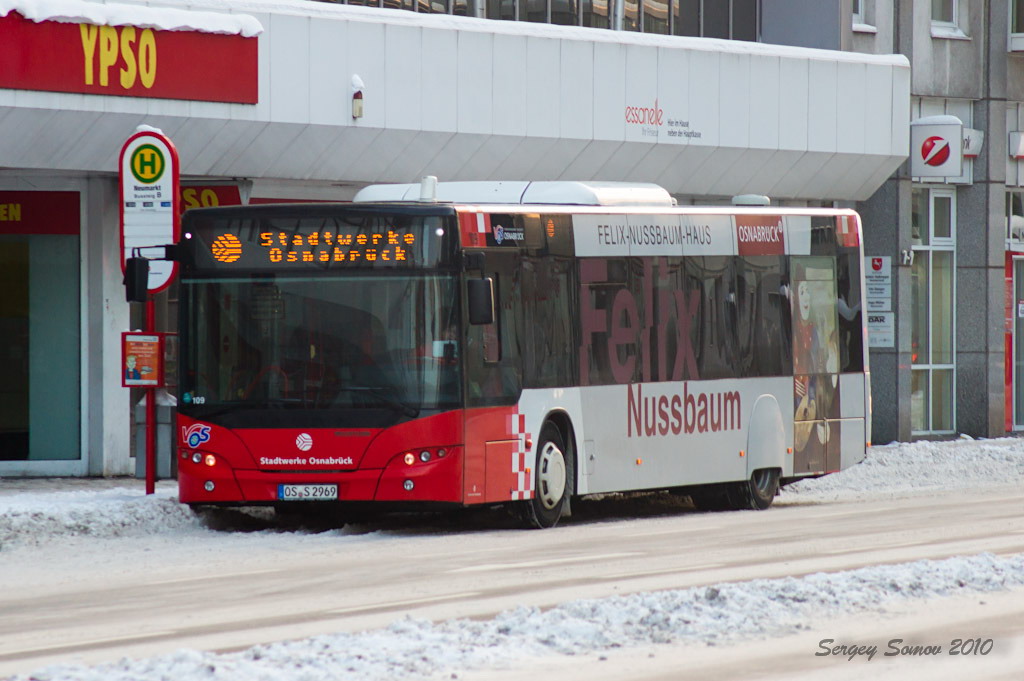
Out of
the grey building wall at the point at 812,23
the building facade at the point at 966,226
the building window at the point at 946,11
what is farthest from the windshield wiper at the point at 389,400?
the building window at the point at 946,11

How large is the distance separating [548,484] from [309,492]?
6.95ft

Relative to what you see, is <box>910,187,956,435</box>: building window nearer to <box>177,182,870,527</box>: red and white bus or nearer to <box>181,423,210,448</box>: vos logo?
<box>177,182,870,527</box>: red and white bus

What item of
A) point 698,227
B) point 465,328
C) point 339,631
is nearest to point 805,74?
point 698,227

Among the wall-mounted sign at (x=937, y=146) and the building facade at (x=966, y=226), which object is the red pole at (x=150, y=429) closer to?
the wall-mounted sign at (x=937, y=146)

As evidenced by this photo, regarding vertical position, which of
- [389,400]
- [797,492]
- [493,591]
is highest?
[389,400]

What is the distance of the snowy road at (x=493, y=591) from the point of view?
28.7 feet

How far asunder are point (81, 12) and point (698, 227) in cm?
660

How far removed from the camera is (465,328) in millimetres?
15664

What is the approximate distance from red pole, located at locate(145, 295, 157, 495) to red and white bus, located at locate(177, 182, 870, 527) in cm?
161

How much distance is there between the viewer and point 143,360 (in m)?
17.5

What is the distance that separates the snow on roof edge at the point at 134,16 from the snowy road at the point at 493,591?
17.7ft

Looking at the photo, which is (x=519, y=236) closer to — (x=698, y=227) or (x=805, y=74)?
(x=698, y=227)

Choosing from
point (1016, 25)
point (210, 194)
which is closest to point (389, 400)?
point (210, 194)

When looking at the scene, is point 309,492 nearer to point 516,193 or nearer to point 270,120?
point 516,193
